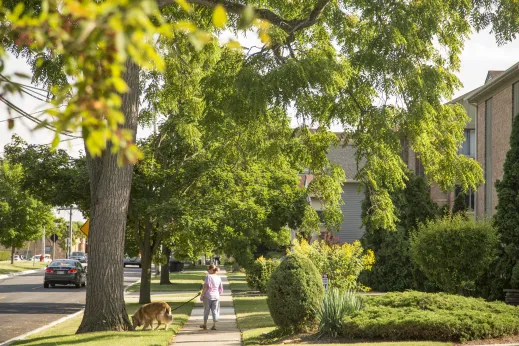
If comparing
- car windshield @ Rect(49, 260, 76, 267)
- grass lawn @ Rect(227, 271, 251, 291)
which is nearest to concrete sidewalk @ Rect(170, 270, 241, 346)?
grass lawn @ Rect(227, 271, 251, 291)

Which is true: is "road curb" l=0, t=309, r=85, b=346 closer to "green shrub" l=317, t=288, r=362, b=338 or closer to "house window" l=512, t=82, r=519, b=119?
"green shrub" l=317, t=288, r=362, b=338

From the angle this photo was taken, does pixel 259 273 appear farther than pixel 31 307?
Yes

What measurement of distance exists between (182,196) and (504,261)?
11.0 m

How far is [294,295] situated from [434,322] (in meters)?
2.95

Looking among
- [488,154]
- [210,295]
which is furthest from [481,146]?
[210,295]

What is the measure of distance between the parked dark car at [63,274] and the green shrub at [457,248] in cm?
2486

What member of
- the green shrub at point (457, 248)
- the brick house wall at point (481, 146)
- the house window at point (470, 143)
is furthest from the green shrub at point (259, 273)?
the house window at point (470, 143)

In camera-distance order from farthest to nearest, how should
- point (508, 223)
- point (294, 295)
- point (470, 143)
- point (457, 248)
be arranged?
1. point (470, 143)
2. point (508, 223)
3. point (457, 248)
4. point (294, 295)

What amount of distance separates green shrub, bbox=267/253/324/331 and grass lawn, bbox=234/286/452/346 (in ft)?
2.23

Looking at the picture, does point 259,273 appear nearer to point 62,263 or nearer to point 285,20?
point 62,263

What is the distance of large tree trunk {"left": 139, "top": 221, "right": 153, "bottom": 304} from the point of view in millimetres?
29859

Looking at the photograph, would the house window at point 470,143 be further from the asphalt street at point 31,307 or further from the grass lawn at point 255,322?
the asphalt street at point 31,307

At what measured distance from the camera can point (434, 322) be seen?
1477 cm

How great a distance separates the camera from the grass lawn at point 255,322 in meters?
14.3
